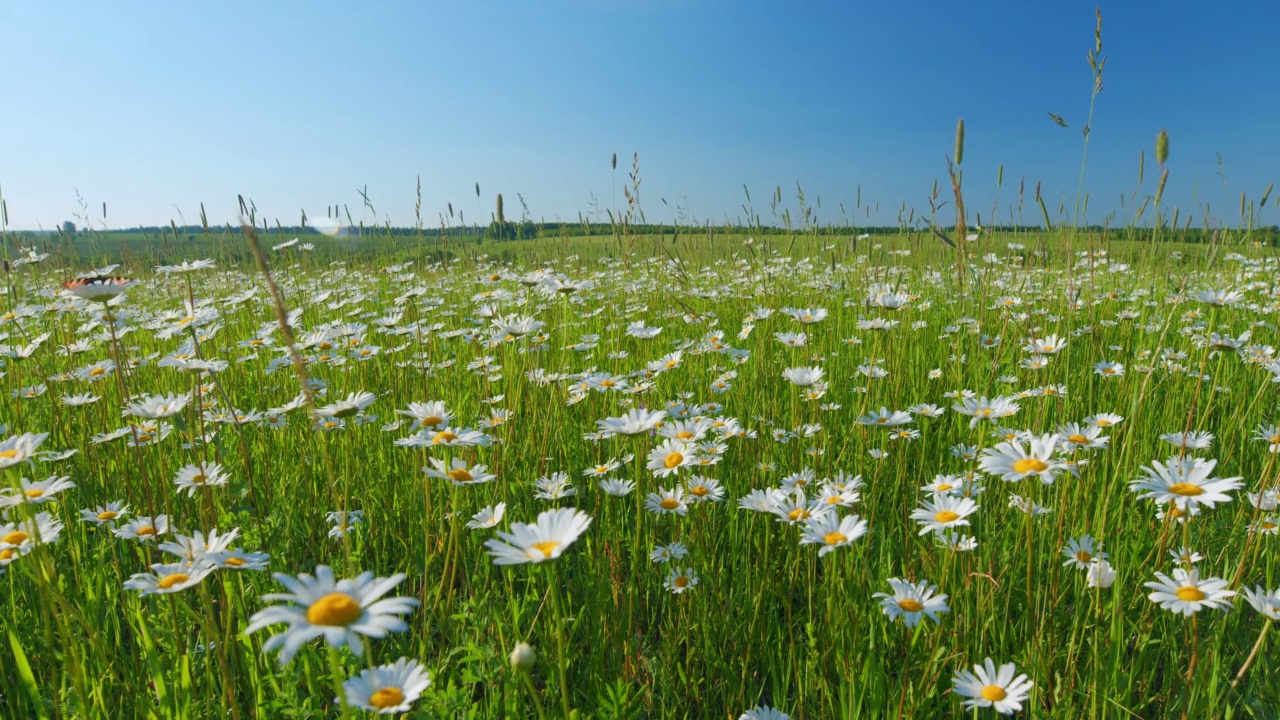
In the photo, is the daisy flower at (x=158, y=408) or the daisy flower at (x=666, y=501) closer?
the daisy flower at (x=158, y=408)

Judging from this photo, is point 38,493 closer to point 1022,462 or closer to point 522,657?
point 522,657

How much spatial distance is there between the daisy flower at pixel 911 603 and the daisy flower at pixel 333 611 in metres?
0.92

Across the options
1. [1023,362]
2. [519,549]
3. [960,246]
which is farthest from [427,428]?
[1023,362]

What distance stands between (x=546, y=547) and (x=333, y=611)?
29 centimetres

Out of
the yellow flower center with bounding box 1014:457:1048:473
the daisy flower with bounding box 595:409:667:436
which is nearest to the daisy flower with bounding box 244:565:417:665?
the daisy flower with bounding box 595:409:667:436

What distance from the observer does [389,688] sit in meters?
0.96

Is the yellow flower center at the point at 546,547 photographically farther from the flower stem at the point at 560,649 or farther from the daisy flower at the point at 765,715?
the daisy flower at the point at 765,715

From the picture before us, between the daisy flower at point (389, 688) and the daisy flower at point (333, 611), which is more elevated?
the daisy flower at point (333, 611)

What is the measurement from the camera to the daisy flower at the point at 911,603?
1.23 m

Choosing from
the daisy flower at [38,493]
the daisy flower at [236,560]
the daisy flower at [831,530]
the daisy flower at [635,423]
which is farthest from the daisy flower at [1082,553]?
the daisy flower at [38,493]

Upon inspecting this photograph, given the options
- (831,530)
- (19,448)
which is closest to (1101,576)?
(831,530)

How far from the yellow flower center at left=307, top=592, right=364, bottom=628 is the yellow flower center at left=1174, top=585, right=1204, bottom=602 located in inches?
56.9

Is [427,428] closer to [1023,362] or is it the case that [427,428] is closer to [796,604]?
[796,604]

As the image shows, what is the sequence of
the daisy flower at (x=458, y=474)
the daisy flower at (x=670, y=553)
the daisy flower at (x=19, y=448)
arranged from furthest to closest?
the daisy flower at (x=670, y=553), the daisy flower at (x=458, y=474), the daisy flower at (x=19, y=448)
